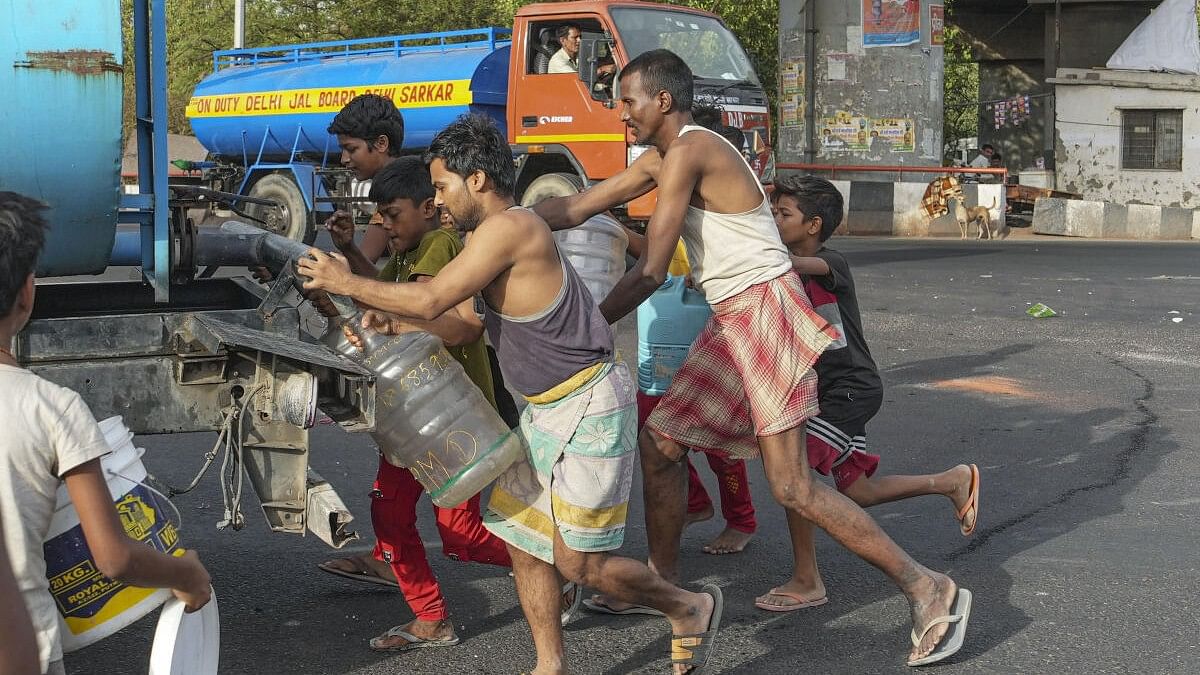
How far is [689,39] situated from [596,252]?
9553 mm

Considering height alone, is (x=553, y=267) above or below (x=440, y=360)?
above

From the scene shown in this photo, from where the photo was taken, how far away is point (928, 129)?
22.5 metres

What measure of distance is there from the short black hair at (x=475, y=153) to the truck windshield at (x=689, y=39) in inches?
406

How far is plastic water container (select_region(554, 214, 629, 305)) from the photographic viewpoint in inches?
208

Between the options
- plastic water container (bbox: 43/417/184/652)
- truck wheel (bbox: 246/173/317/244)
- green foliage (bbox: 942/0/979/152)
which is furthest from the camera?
green foliage (bbox: 942/0/979/152)

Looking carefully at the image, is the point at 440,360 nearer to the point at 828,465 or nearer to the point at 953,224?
the point at 828,465

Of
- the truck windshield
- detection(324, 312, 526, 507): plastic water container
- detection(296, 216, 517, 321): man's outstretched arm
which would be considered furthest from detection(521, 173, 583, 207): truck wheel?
detection(296, 216, 517, 321): man's outstretched arm

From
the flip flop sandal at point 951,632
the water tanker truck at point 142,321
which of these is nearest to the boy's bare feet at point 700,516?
the flip flop sandal at point 951,632

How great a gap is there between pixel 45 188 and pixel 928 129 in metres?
20.5

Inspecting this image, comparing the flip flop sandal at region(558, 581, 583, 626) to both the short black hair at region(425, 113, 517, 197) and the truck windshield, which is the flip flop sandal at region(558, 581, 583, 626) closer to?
the short black hair at region(425, 113, 517, 197)

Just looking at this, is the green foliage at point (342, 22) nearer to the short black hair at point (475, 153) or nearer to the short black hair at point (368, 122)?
the short black hair at point (368, 122)

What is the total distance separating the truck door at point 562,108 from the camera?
13859mm

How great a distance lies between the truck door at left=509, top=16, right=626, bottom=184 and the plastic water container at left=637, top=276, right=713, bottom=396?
863 centimetres

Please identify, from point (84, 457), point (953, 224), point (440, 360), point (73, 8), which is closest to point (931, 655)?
point (440, 360)
